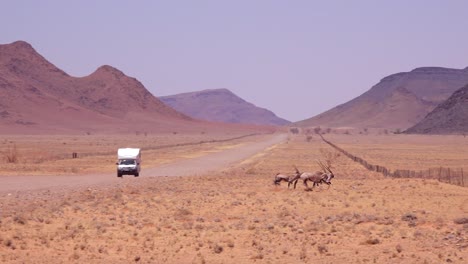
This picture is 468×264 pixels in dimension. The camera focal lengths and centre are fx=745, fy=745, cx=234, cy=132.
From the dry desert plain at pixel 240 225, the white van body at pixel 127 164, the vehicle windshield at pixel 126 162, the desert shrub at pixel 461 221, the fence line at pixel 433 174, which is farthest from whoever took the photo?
the vehicle windshield at pixel 126 162

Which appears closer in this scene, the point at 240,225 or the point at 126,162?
the point at 240,225

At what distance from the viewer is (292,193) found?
29.5 meters

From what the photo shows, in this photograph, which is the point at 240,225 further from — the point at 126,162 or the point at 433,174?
the point at 433,174

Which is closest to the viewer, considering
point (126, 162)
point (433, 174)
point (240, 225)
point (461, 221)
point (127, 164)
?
point (461, 221)

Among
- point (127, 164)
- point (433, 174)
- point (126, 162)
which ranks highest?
point (126, 162)

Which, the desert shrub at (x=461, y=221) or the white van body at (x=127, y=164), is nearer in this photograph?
the desert shrub at (x=461, y=221)

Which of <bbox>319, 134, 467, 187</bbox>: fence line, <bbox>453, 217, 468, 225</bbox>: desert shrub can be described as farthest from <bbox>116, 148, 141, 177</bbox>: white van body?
<bbox>453, 217, 468, 225</bbox>: desert shrub

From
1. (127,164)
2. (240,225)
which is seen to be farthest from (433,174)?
(240,225)

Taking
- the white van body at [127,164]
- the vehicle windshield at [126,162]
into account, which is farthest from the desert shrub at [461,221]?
Result: the vehicle windshield at [126,162]

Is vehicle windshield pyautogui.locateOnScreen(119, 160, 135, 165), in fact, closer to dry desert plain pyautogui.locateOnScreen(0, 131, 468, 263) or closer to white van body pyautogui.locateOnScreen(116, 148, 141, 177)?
white van body pyautogui.locateOnScreen(116, 148, 141, 177)

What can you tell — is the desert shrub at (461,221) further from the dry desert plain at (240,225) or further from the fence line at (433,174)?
the fence line at (433,174)

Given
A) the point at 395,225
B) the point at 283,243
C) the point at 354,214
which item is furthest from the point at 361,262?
the point at 354,214

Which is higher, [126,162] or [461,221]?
[126,162]

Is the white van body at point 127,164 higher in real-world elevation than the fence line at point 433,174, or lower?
higher
